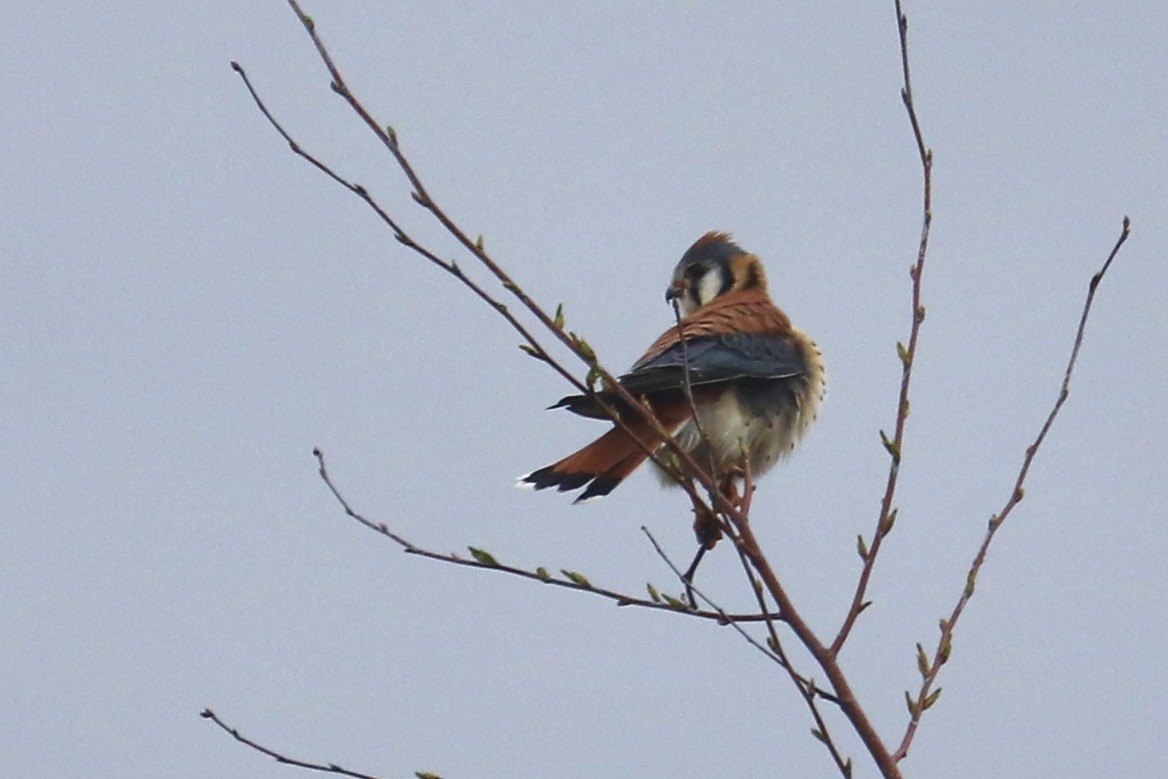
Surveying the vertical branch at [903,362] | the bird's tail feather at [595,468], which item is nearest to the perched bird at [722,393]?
the bird's tail feather at [595,468]

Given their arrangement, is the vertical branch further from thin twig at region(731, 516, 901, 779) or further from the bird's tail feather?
the bird's tail feather

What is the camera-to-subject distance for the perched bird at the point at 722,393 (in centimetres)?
427

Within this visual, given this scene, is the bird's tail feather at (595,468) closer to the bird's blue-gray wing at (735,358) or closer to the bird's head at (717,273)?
the bird's blue-gray wing at (735,358)

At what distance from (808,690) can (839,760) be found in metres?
0.14

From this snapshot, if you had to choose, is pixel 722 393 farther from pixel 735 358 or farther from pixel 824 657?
pixel 824 657

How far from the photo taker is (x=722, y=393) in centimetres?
487

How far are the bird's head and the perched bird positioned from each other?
19cm

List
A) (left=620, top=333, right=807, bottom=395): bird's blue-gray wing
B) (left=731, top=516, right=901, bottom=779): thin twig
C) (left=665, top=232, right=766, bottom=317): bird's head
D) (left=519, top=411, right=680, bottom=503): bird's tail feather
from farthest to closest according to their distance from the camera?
(left=665, top=232, right=766, bottom=317): bird's head, (left=620, top=333, right=807, bottom=395): bird's blue-gray wing, (left=519, top=411, right=680, bottom=503): bird's tail feather, (left=731, top=516, right=901, bottom=779): thin twig

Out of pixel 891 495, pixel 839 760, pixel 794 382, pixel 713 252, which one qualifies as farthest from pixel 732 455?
pixel 839 760

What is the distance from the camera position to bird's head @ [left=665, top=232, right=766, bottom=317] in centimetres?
579

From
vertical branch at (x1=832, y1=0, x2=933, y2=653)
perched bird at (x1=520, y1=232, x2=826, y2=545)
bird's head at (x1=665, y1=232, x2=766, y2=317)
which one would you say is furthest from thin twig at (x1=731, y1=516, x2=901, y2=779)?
bird's head at (x1=665, y1=232, x2=766, y2=317)

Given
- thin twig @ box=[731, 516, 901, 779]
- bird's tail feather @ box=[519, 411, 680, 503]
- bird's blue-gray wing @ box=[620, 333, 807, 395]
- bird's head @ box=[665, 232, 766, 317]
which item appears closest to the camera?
thin twig @ box=[731, 516, 901, 779]

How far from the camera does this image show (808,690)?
2227 mm

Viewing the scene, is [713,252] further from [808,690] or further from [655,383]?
[808,690]
